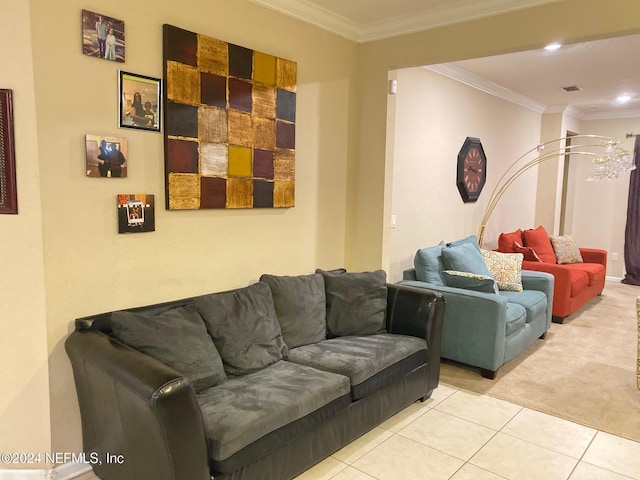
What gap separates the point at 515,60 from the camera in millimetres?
4395

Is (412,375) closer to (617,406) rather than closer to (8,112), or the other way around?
(617,406)

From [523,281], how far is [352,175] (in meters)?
2.07

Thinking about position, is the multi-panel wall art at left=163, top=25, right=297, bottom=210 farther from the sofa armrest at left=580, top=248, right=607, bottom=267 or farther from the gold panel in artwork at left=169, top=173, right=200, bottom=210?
the sofa armrest at left=580, top=248, right=607, bottom=267

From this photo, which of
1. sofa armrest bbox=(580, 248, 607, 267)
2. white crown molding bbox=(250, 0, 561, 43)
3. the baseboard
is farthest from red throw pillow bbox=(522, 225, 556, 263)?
the baseboard

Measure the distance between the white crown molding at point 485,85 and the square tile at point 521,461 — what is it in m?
3.23

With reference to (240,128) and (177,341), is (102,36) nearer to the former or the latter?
(240,128)

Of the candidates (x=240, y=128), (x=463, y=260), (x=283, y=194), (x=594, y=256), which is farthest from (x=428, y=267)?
(x=594, y=256)

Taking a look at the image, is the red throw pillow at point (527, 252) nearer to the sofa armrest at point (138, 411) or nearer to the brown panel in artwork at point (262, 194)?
the brown panel in artwork at point (262, 194)

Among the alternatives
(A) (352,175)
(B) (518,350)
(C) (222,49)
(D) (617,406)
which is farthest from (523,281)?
(C) (222,49)

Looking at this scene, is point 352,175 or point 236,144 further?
point 352,175

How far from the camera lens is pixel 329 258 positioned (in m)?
3.82

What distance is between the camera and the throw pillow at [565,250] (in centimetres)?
590

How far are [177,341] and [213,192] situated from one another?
94 cm

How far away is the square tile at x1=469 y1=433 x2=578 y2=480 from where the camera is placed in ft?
7.96
